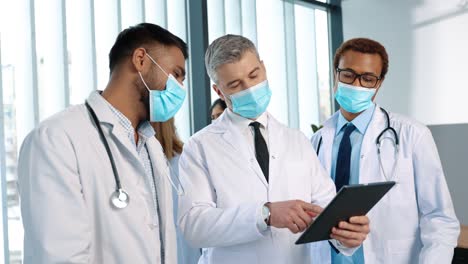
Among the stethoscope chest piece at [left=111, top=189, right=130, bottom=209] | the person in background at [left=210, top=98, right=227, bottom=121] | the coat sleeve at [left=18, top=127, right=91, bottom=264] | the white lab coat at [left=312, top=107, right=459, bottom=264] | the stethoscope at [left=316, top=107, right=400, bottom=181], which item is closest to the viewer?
the coat sleeve at [left=18, top=127, right=91, bottom=264]

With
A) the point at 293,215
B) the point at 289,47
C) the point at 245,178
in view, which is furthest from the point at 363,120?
the point at 289,47

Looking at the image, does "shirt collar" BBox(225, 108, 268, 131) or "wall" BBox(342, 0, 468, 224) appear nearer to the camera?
"shirt collar" BBox(225, 108, 268, 131)

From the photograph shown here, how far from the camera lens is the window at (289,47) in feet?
12.1

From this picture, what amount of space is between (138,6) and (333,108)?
7.23ft

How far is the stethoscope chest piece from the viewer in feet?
3.95

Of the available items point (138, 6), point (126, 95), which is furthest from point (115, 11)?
point (126, 95)

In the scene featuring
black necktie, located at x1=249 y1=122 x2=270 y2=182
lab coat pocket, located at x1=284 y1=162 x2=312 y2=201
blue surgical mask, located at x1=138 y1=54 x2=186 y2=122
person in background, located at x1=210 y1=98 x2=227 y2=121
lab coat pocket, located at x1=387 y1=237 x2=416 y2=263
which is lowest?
lab coat pocket, located at x1=387 y1=237 x2=416 y2=263

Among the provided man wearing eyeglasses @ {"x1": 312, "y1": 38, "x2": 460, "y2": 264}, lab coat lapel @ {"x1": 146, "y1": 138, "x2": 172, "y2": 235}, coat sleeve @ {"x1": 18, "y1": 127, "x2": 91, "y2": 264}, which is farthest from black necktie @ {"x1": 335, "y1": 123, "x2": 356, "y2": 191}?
coat sleeve @ {"x1": 18, "y1": 127, "x2": 91, "y2": 264}

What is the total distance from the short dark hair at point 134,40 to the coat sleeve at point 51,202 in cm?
31

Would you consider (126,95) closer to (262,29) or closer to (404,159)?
(404,159)

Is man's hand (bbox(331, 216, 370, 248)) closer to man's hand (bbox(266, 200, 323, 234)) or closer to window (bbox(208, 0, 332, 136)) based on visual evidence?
man's hand (bbox(266, 200, 323, 234))

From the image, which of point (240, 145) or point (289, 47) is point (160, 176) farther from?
point (289, 47)

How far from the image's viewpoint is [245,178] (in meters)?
1.61

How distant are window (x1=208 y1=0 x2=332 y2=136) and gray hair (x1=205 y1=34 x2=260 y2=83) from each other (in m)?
1.87
